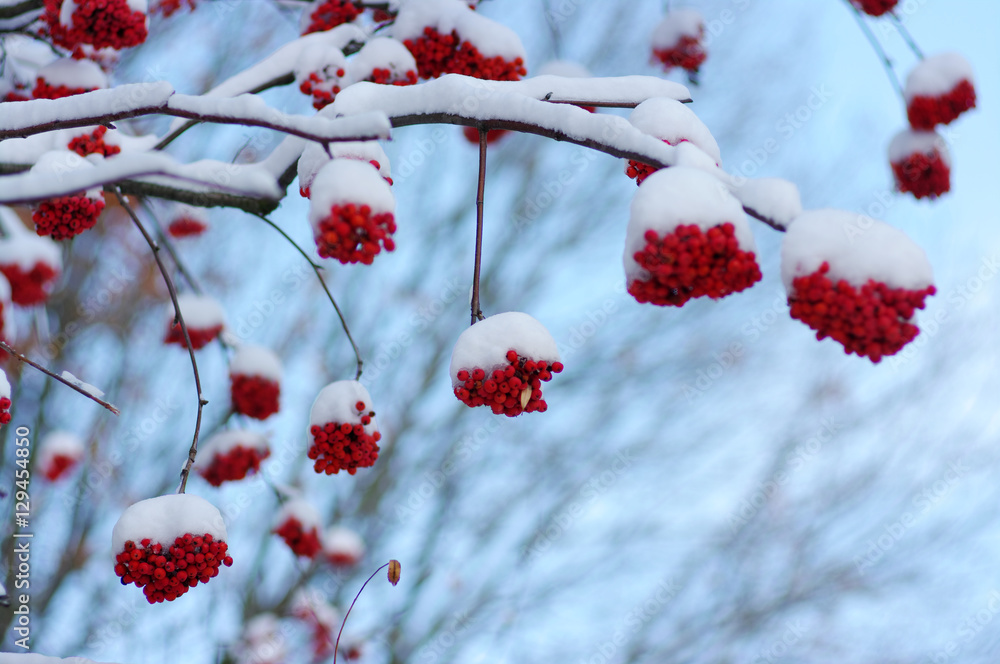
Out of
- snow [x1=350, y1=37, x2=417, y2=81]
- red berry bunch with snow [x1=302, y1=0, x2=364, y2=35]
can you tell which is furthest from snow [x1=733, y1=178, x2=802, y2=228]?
red berry bunch with snow [x1=302, y1=0, x2=364, y2=35]

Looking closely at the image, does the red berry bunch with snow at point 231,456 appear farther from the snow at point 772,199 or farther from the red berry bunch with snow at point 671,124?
the snow at point 772,199

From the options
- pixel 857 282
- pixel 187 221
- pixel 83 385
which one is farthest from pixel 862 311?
pixel 187 221

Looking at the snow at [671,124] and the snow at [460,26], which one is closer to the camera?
the snow at [671,124]

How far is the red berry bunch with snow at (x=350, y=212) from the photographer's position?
4.24ft

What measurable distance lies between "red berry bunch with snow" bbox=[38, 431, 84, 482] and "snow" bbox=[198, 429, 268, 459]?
2301 mm

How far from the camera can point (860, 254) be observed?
47.2 inches

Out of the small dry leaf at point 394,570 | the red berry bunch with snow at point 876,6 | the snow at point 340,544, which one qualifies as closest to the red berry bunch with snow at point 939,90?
the red berry bunch with snow at point 876,6

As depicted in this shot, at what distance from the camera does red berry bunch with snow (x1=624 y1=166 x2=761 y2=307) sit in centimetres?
122

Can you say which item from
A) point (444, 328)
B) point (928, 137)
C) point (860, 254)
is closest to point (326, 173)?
point (860, 254)

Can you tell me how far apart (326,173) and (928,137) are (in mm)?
2756

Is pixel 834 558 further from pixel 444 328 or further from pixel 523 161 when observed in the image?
pixel 523 161

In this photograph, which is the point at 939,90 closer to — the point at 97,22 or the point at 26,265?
the point at 97,22

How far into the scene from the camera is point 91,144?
2.33 meters

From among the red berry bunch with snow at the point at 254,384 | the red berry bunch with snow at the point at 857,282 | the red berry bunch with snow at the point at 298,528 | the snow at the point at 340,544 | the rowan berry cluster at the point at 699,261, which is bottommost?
the red berry bunch with snow at the point at 857,282
